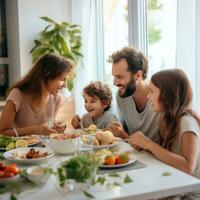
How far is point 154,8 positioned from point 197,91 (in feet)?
3.77

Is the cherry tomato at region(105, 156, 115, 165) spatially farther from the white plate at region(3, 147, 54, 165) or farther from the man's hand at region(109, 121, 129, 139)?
the man's hand at region(109, 121, 129, 139)

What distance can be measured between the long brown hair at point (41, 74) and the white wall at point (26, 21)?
1.72 meters

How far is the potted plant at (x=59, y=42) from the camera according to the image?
391 centimetres

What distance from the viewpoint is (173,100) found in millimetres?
1830

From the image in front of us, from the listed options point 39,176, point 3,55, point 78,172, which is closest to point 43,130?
point 39,176

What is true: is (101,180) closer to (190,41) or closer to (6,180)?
(6,180)

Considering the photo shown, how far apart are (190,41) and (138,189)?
1.38m

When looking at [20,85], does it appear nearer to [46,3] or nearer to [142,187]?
[142,187]

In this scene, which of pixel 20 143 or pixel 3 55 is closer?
pixel 20 143

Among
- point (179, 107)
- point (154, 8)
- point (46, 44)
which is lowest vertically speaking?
point (179, 107)

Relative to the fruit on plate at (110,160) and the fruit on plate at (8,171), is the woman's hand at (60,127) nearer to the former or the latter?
the fruit on plate at (110,160)

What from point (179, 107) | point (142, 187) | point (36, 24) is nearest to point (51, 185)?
point (142, 187)

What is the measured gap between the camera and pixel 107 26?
406 centimetres

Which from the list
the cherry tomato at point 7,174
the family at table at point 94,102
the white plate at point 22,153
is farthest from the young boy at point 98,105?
the cherry tomato at point 7,174
